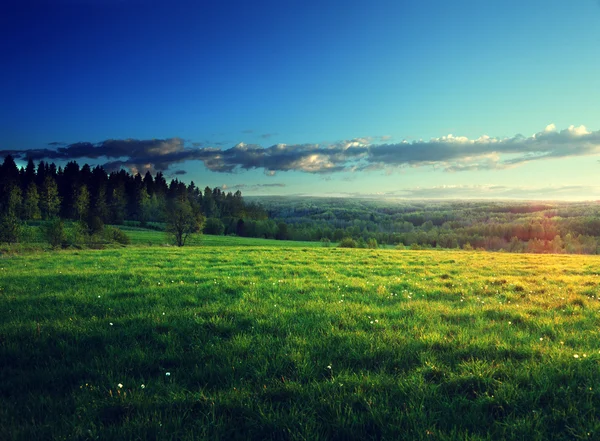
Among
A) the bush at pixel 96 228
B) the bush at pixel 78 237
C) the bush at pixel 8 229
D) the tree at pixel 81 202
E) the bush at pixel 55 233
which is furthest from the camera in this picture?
the tree at pixel 81 202

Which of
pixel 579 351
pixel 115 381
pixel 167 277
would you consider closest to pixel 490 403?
pixel 579 351

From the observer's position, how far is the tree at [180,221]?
5853 centimetres

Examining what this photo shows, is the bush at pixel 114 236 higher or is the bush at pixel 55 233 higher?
the bush at pixel 55 233

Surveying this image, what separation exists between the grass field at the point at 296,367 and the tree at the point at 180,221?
5050 cm

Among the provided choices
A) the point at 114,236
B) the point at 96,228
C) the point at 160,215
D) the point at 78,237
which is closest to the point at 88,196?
the point at 160,215

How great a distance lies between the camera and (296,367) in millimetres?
5152

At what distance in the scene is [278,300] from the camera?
9.24 metres

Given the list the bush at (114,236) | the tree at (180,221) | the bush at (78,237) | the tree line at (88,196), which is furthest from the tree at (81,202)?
the tree at (180,221)

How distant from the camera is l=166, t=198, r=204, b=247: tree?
58.5 metres

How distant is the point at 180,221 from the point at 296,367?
58.3m

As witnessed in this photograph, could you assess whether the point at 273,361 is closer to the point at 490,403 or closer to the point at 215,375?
the point at 215,375

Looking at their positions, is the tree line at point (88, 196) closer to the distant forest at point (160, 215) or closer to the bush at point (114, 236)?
the distant forest at point (160, 215)

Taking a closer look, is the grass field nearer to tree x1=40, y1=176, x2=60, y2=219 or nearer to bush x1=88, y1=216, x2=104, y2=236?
bush x1=88, y1=216, x2=104, y2=236

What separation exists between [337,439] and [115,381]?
331 cm
